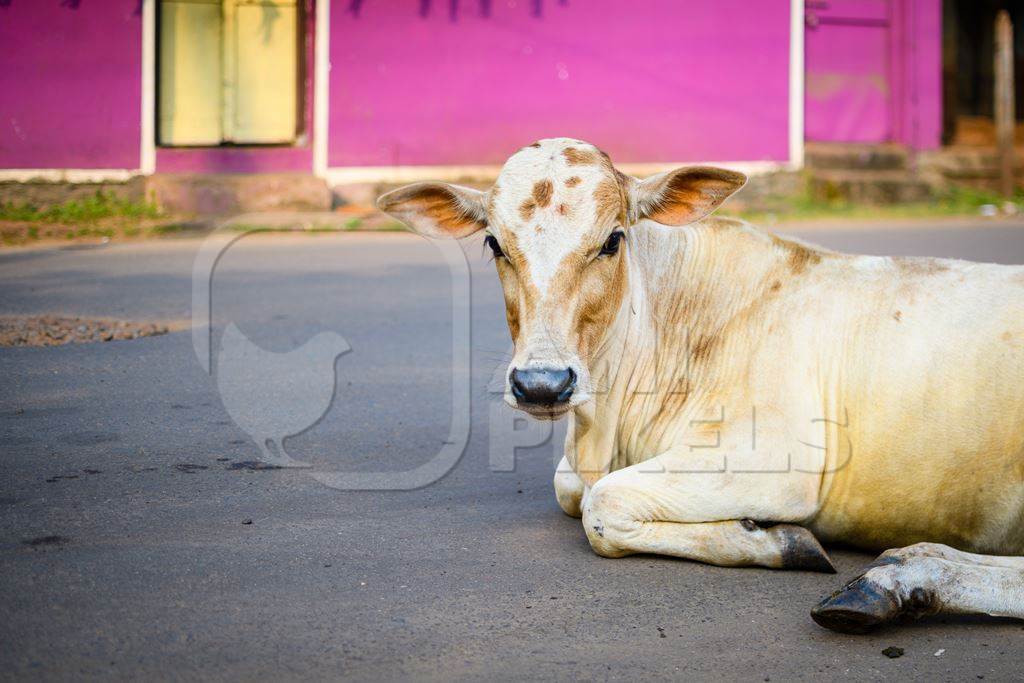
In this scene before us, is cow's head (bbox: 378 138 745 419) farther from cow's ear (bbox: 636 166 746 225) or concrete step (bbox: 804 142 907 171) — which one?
concrete step (bbox: 804 142 907 171)

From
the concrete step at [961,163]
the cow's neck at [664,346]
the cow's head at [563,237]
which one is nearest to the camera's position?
the cow's head at [563,237]

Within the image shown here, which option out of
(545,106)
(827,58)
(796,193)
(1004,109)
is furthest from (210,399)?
(1004,109)

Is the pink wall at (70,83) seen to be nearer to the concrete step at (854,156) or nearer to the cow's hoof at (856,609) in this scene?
the concrete step at (854,156)

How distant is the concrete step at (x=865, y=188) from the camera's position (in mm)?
17094

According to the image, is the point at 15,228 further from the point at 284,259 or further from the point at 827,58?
the point at 827,58

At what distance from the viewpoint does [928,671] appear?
11.0 feet

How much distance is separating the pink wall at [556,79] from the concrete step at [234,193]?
94 cm

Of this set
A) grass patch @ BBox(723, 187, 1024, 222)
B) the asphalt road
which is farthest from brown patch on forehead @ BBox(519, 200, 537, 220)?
grass patch @ BBox(723, 187, 1024, 222)

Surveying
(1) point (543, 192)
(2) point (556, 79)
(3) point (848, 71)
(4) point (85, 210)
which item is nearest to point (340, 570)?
(1) point (543, 192)

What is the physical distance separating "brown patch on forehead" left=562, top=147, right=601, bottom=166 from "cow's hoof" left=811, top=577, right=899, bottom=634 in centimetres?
164

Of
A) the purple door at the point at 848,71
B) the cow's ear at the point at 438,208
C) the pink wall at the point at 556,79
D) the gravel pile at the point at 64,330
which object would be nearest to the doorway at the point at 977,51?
the purple door at the point at 848,71

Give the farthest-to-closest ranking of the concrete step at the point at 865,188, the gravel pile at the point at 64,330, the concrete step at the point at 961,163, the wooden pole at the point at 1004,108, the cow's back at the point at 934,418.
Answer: the concrete step at the point at 961,163 → the wooden pole at the point at 1004,108 → the concrete step at the point at 865,188 → the gravel pile at the point at 64,330 → the cow's back at the point at 934,418

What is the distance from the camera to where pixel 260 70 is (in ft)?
51.0

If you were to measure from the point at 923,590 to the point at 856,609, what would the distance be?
27 centimetres
